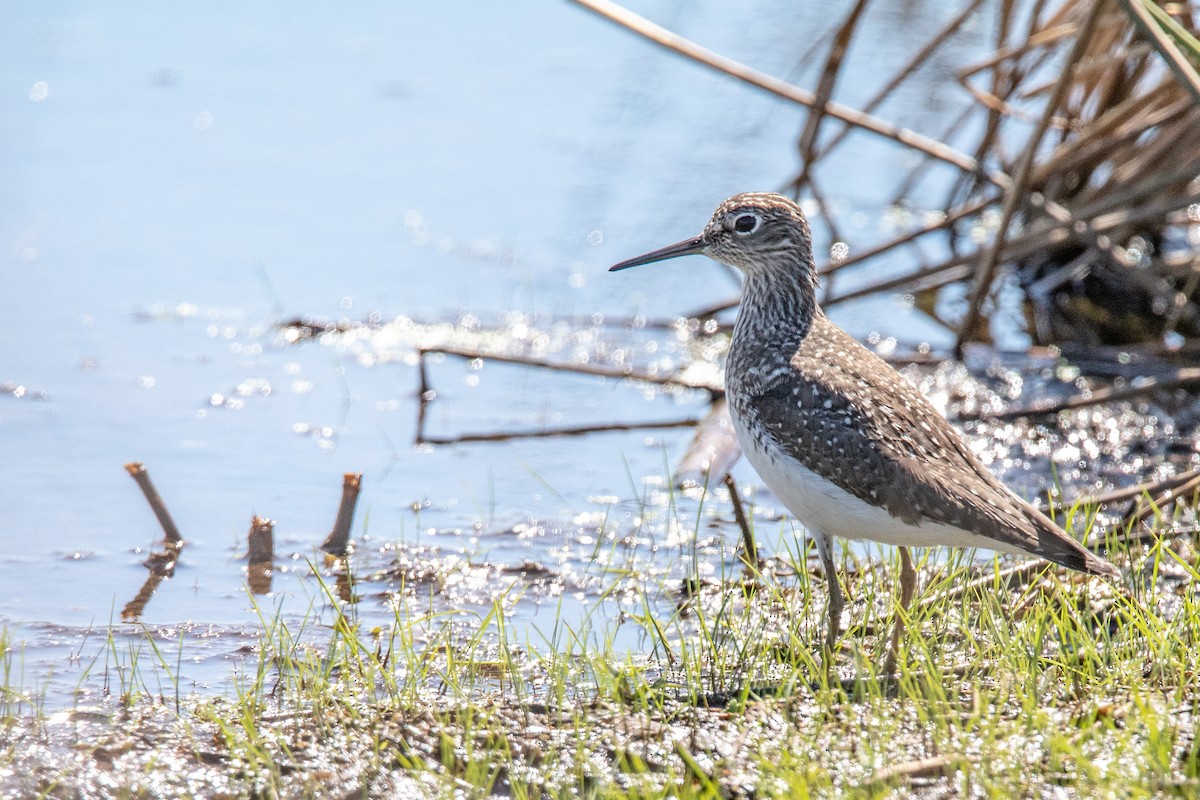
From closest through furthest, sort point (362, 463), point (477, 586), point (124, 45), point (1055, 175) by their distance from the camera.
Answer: point (477, 586) < point (362, 463) < point (1055, 175) < point (124, 45)

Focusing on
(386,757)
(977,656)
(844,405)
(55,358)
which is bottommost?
(386,757)

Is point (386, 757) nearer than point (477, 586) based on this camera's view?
Yes

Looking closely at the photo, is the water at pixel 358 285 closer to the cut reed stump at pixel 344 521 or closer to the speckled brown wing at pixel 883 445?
the cut reed stump at pixel 344 521

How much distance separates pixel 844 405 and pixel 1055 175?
4.77 meters

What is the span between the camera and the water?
6078 millimetres

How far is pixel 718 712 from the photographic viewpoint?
4.37 metres

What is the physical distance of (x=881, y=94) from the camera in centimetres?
845

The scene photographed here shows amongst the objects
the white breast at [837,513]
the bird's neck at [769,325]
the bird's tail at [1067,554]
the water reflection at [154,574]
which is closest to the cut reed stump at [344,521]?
the water reflection at [154,574]

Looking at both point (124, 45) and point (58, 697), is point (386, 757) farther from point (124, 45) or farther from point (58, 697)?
point (124, 45)

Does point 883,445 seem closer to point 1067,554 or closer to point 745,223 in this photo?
point 1067,554

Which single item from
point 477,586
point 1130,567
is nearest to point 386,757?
point 477,586

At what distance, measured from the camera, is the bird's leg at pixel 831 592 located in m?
4.82

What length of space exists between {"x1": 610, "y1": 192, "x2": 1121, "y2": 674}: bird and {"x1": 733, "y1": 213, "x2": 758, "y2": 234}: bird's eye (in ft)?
1.07

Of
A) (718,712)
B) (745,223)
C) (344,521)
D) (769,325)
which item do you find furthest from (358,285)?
(718,712)
